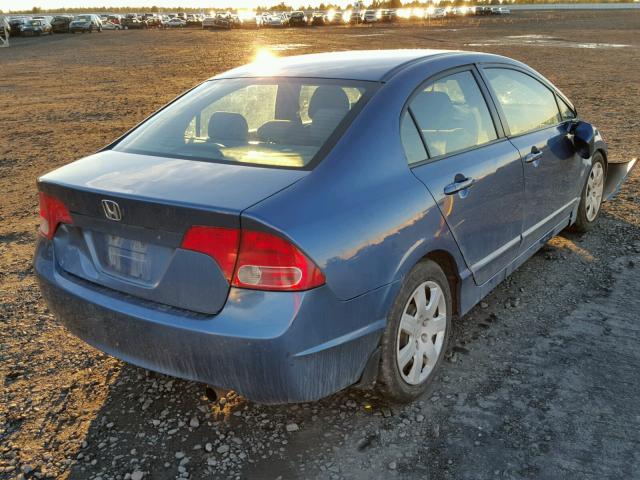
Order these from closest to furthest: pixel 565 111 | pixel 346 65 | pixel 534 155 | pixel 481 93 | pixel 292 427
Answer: pixel 292 427 → pixel 346 65 → pixel 481 93 → pixel 534 155 → pixel 565 111

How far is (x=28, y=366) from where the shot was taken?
3371 mm

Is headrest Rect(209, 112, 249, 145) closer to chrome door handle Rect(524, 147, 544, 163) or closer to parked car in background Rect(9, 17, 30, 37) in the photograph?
chrome door handle Rect(524, 147, 544, 163)

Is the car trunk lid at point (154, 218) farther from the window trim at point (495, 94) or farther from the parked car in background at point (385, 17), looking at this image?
the parked car in background at point (385, 17)

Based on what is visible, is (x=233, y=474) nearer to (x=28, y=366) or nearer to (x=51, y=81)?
(x=28, y=366)

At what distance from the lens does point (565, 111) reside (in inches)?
185

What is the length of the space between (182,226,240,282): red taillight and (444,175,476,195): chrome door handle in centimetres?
121

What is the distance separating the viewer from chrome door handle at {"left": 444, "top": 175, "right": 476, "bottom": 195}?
2.98 m

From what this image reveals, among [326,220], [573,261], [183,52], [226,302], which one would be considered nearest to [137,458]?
[226,302]

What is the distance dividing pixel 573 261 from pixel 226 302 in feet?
11.0

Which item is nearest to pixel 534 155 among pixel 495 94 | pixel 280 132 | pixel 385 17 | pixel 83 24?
pixel 495 94

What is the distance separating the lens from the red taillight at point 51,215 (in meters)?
2.72

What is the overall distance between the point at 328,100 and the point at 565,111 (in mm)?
2535

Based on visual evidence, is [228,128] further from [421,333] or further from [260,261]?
[421,333]

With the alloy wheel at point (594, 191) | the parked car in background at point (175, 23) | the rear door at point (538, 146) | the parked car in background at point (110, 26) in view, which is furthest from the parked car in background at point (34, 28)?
the rear door at point (538, 146)
